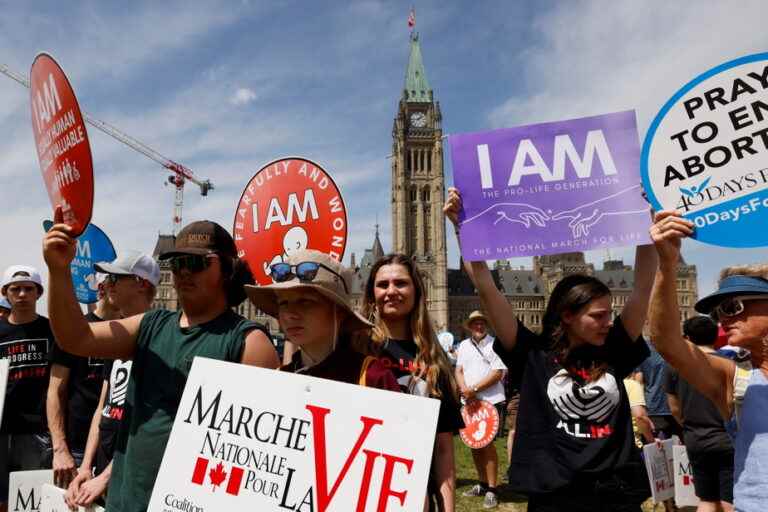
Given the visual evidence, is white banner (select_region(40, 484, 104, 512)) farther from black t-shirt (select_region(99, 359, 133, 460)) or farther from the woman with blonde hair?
the woman with blonde hair

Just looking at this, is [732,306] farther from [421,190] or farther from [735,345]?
[421,190]

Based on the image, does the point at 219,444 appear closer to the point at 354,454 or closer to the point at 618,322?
the point at 354,454

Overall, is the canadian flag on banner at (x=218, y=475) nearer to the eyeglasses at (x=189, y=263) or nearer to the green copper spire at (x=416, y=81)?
the eyeglasses at (x=189, y=263)

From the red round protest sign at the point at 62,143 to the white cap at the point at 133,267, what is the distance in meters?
1.03

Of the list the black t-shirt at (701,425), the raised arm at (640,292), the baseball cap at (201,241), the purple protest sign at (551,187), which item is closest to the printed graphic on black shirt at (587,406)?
the raised arm at (640,292)

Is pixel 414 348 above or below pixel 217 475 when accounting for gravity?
above

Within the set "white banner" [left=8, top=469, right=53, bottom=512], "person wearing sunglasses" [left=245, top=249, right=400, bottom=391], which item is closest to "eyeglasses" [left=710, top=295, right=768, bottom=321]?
"person wearing sunglasses" [left=245, top=249, right=400, bottom=391]

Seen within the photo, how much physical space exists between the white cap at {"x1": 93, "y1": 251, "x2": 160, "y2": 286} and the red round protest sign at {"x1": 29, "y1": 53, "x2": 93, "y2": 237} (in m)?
1.03

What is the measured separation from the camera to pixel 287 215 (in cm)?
392

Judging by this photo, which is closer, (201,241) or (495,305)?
(201,241)

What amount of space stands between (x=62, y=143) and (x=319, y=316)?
1589 mm

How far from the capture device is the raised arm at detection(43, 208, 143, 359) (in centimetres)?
243

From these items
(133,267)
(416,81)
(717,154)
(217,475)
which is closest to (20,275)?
(133,267)

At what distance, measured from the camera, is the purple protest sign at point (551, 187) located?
280 cm
